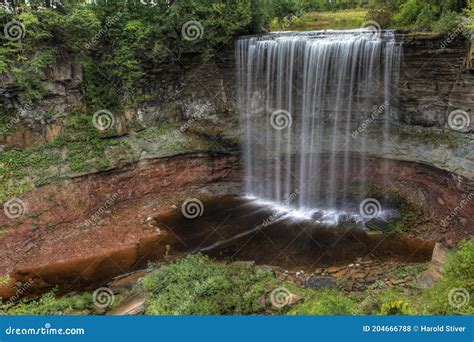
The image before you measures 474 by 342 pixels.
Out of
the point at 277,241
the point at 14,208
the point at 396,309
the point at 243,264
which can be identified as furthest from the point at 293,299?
the point at 14,208

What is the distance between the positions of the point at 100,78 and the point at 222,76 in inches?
Answer: 268

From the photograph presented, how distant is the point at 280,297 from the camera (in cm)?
1262

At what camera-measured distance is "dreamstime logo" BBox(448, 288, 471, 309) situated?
9.92m

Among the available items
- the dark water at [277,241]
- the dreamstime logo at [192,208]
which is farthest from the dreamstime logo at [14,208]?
the dreamstime logo at [192,208]

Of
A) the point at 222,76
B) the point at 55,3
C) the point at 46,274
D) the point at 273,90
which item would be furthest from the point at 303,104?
the point at 46,274

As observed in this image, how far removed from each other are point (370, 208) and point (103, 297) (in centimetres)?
1351

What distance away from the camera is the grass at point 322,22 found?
30531mm
